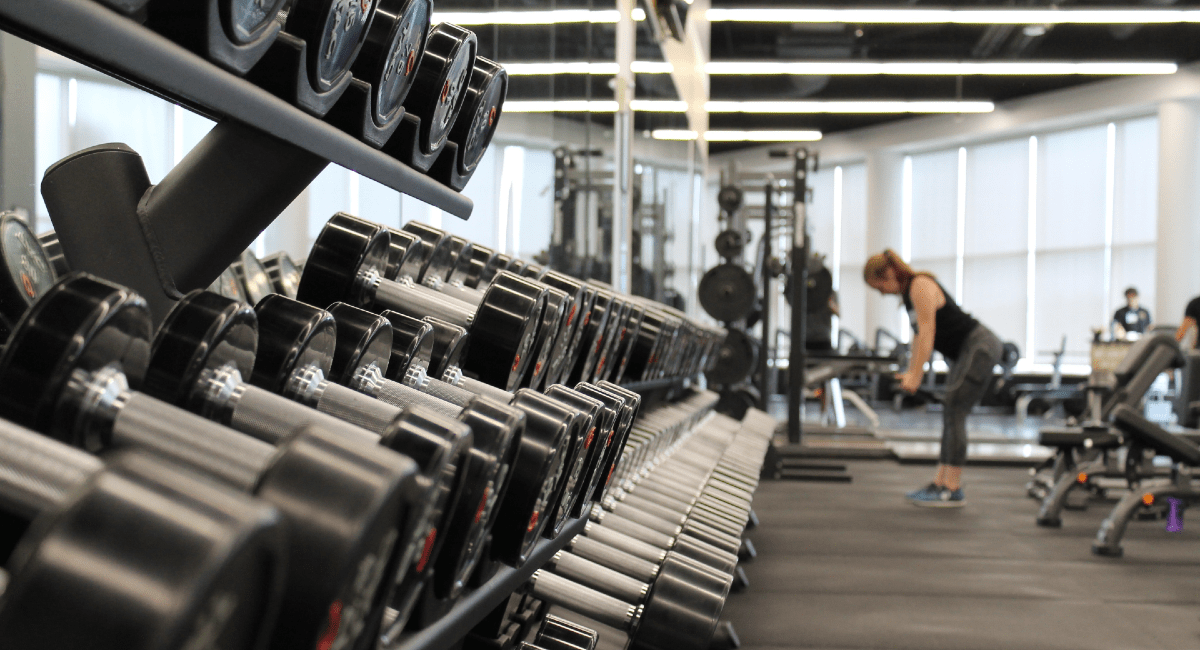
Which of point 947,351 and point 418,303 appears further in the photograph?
point 947,351

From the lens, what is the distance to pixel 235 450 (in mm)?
579

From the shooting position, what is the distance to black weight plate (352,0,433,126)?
0.87 metres

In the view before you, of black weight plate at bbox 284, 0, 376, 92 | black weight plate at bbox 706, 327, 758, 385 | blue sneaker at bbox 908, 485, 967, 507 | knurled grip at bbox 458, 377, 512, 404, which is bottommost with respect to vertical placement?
blue sneaker at bbox 908, 485, 967, 507

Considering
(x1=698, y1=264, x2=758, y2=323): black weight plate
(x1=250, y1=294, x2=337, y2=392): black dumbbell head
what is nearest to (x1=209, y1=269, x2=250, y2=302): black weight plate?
(x1=250, y1=294, x2=337, y2=392): black dumbbell head

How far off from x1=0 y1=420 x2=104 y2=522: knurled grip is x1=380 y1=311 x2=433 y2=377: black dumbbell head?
543mm

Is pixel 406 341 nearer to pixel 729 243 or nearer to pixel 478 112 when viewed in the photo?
pixel 478 112

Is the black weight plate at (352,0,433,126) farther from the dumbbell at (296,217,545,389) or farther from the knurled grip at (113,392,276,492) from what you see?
the knurled grip at (113,392,276,492)

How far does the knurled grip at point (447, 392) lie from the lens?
41.4 inches

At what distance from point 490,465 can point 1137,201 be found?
525 inches

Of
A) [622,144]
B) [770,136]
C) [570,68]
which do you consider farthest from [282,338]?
[770,136]

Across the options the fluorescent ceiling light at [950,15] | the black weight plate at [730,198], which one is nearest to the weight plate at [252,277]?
the black weight plate at [730,198]

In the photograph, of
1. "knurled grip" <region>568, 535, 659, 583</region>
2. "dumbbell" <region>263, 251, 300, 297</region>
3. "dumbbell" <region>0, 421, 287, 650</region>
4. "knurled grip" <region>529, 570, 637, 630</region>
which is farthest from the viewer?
"knurled grip" <region>568, 535, 659, 583</region>

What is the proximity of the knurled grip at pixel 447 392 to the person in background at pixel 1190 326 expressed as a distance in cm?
874

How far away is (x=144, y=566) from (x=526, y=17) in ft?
10.5
